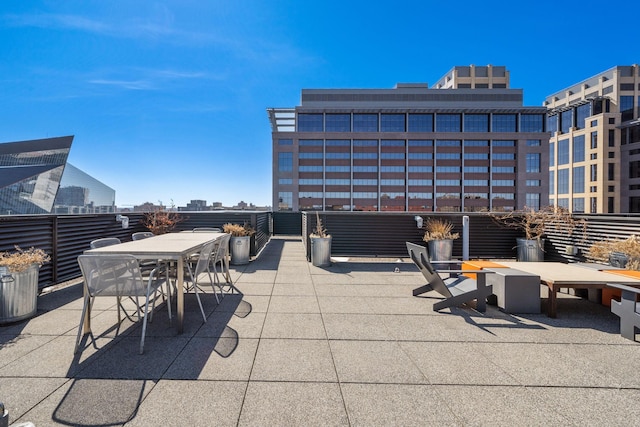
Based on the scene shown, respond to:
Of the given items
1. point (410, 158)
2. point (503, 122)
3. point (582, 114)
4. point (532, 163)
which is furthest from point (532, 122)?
point (410, 158)

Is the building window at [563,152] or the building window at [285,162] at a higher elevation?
the building window at [563,152]

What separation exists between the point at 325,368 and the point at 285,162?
50069 mm

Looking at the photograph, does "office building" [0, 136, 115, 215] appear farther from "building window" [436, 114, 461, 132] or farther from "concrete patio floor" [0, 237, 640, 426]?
"building window" [436, 114, 461, 132]

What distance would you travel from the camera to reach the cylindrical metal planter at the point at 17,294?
3.73m

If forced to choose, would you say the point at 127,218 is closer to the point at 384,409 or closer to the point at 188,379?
the point at 188,379

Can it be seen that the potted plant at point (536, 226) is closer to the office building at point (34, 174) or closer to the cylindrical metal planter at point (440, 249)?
the cylindrical metal planter at point (440, 249)

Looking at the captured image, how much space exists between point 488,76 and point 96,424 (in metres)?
79.6

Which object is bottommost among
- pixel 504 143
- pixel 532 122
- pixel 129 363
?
pixel 129 363

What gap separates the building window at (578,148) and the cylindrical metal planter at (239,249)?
237 ft

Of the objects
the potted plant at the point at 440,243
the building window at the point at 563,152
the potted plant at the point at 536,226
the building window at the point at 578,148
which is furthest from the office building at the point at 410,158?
the potted plant at the point at 440,243

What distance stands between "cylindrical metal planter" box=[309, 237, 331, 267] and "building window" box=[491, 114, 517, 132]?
57080 mm

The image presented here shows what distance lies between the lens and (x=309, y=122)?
172 feet

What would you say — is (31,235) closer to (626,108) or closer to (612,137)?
(612,137)

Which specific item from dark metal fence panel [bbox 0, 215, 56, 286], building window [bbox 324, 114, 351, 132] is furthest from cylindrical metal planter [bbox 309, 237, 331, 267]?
building window [bbox 324, 114, 351, 132]
